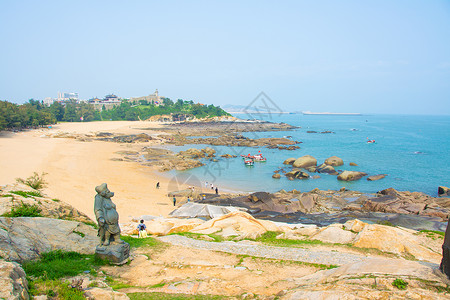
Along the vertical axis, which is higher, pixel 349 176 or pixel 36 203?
pixel 36 203

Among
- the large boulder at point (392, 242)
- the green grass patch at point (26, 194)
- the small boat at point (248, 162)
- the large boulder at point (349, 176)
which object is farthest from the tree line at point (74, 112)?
the large boulder at point (392, 242)

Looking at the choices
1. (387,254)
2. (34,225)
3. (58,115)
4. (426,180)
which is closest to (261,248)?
(387,254)

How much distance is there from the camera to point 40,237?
9.61 m

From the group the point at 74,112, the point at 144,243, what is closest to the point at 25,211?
the point at 144,243

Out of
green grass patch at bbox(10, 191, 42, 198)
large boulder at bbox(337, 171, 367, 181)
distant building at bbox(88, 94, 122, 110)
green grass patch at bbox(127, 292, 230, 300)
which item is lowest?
large boulder at bbox(337, 171, 367, 181)

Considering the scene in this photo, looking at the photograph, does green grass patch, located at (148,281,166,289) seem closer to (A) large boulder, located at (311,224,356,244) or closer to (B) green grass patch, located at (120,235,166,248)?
(B) green grass patch, located at (120,235,166,248)

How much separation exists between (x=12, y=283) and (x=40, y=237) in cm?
467

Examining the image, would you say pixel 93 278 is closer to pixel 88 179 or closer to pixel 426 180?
pixel 88 179

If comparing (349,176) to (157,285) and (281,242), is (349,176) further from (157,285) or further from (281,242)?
(157,285)

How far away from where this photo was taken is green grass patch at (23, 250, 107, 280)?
758 cm

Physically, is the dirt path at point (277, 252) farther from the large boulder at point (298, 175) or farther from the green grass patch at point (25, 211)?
the large boulder at point (298, 175)

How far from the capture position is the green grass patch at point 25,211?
1075 cm

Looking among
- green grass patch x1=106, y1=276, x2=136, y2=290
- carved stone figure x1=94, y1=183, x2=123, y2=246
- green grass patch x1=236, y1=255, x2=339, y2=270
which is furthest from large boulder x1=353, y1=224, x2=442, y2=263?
carved stone figure x1=94, y1=183, x2=123, y2=246

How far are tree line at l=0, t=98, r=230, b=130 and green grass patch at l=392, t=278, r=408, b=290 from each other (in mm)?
70330
